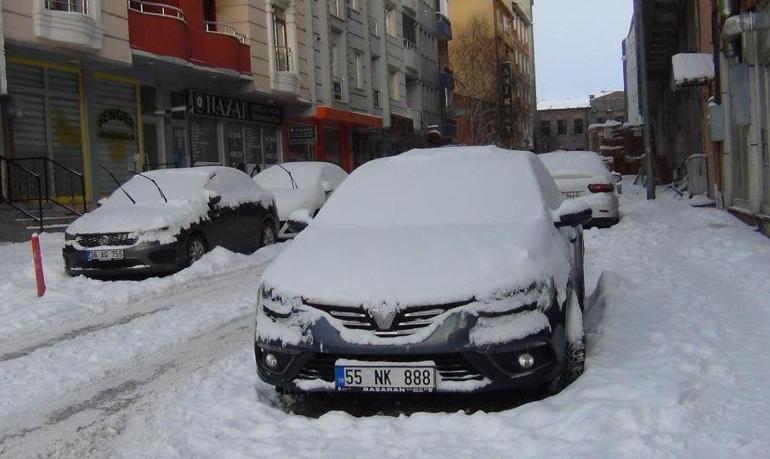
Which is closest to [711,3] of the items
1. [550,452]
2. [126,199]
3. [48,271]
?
[126,199]

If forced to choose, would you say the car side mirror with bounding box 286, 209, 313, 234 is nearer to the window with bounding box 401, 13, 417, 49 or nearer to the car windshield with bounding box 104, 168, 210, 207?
the car windshield with bounding box 104, 168, 210, 207

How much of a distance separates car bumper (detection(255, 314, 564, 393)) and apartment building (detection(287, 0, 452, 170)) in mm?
24244

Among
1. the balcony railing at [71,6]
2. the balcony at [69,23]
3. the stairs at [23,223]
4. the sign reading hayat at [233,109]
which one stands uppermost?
the balcony railing at [71,6]

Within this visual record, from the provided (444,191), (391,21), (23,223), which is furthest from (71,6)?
(391,21)

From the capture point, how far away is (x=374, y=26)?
37.8m

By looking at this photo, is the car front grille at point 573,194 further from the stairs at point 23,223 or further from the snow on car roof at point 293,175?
the stairs at point 23,223

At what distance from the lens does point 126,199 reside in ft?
39.3

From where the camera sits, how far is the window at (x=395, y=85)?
41.0 metres

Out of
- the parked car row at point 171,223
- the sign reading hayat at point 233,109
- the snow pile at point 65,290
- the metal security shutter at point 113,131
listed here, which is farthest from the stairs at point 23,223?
the sign reading hayat at point 233,109

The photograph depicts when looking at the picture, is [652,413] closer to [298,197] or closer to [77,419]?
[77,419]

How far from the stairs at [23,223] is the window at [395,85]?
2662 centimetres

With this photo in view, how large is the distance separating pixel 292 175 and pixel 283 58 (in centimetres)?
1128

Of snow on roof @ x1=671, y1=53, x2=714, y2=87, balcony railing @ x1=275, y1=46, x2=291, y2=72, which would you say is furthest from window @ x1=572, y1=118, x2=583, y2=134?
snow on roof @ x1=671, y1=53, x2=714, y2=87

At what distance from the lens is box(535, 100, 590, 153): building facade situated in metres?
111
